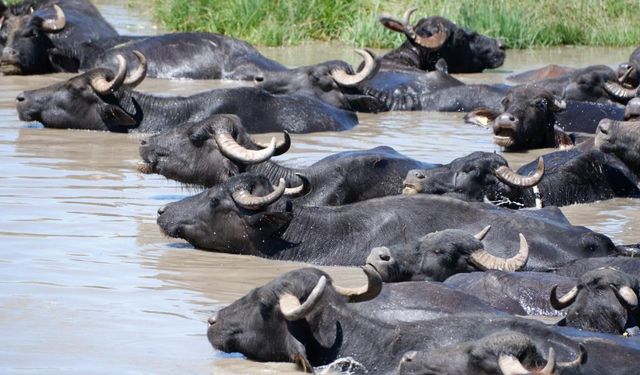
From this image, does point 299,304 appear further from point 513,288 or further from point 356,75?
point 356,75

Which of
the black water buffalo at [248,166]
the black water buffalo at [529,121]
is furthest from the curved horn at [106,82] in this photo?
the black water buffalo at [529,121]

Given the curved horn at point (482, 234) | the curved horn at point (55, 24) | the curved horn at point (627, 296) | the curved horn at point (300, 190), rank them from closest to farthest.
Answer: the curved horn at point (627, 296), the curved horn at point (482, 234), the curved horn at point (300, 190), the curved horn at point (55, 24)

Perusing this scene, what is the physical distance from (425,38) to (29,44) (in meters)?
5.30

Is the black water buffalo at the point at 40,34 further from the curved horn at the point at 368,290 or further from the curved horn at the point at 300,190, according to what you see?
the curved horn at the point at 368,290

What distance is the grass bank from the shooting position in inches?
880

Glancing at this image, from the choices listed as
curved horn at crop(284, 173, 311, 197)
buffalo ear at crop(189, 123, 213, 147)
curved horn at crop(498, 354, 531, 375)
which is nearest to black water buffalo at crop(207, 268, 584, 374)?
curved horn at crop(498, 354, 531, 375)

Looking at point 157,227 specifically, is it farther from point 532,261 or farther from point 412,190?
point 532,261

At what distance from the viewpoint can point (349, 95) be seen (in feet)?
54.5

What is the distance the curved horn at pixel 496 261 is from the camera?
8578 millimetres

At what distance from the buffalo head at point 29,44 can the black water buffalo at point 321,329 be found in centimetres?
1207

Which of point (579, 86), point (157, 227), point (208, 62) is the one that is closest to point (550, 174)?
point (157, 227)

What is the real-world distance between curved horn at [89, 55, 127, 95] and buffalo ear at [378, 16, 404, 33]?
6.35 metres

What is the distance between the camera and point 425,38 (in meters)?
20.0

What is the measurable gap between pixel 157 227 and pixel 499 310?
3226mm
